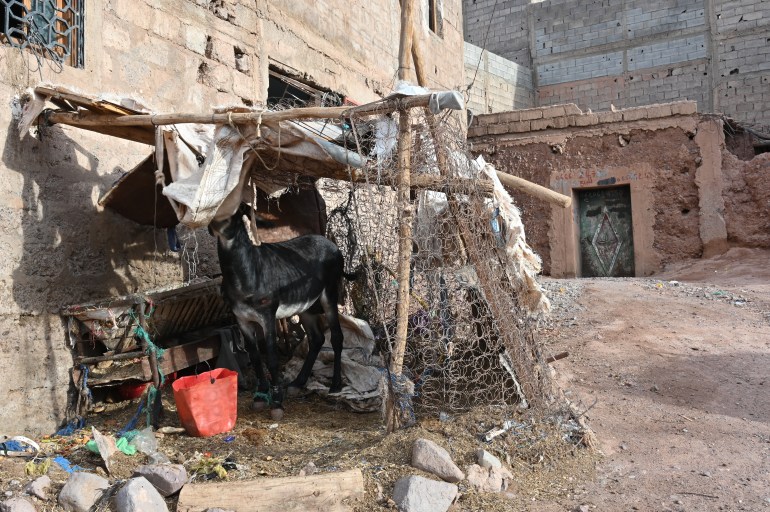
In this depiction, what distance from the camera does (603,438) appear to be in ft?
14.7

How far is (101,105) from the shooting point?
14.3 feet

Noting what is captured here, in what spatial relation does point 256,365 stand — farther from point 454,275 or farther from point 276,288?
point 454,275

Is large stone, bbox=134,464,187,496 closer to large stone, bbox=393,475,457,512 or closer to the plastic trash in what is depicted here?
the plastic trash

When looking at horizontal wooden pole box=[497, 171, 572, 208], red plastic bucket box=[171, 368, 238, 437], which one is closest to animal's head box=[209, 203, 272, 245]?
red plastic bucket box=[171, 368, 238, 437]

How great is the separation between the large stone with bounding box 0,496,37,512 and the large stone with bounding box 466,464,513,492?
2309 millimetres

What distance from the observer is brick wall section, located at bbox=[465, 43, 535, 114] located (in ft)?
58.0

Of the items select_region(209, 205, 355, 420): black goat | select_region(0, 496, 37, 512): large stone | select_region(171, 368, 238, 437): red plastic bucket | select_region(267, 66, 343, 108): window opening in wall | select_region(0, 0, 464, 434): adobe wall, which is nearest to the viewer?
select_region(0, 496, 37, 512): large stone

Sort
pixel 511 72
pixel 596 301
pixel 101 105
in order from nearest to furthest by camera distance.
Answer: pixel 101 105, pixel 596 301, pixel 511 72

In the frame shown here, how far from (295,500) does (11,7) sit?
413 centimetres

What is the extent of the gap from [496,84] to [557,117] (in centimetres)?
666

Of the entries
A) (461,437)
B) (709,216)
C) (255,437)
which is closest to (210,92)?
(255,437)

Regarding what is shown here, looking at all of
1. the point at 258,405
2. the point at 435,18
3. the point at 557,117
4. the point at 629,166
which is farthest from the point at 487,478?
the point at 557,117

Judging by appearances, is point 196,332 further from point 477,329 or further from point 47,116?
point 477,329

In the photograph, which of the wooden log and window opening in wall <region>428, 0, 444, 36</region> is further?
window opening in wall <region>428, 0, 444, 36</region>
